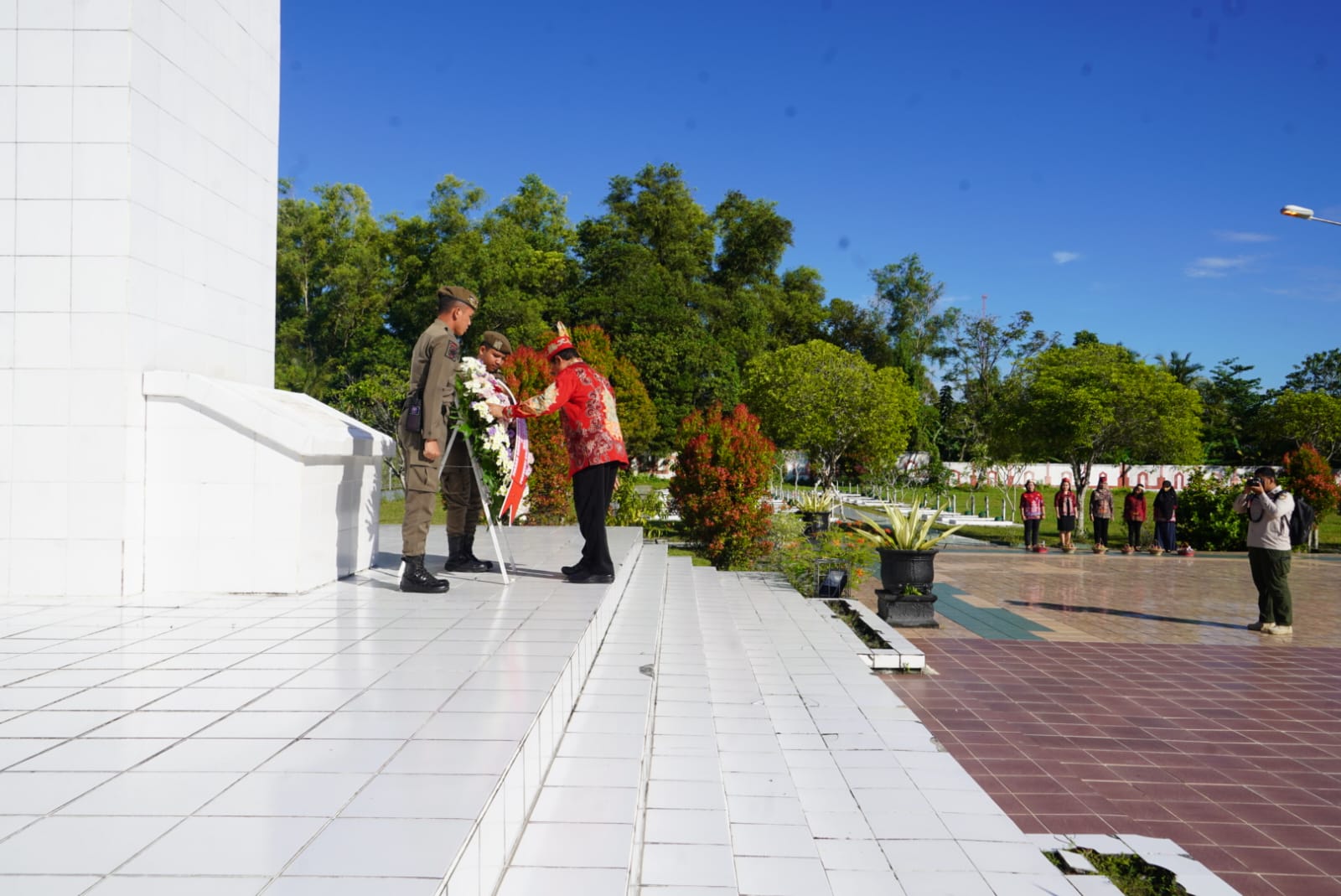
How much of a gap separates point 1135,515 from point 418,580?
17689mm

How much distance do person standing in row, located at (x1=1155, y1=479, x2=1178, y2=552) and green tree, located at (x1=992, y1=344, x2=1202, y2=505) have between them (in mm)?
13349

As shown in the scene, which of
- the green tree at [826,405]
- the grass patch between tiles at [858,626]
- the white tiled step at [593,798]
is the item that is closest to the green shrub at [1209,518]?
the grass patch between tiles at [858,626]

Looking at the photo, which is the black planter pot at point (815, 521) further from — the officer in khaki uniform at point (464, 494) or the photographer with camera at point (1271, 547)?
the officer in khaki uniform at point (464, 494)

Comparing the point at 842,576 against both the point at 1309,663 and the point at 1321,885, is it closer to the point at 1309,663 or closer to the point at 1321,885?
the point at 1309,663

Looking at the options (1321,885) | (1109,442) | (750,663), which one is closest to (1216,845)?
(1321,885)

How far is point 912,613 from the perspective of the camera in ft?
30.9

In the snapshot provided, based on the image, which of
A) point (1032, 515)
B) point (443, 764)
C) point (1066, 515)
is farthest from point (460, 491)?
point (1066, 515)

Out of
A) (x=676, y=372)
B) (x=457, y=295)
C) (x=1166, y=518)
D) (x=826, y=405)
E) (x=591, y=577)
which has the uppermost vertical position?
(x=676, y=372)

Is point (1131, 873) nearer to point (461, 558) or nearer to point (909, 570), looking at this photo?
point (461, 558)

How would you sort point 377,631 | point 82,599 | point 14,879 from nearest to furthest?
point 14,879, point 377,631, point 82,599

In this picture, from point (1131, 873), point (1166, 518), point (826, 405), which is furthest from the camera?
point (826, 405)

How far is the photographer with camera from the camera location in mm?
9289

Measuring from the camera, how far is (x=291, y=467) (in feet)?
18.1

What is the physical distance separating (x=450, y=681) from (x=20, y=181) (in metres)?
4.29
